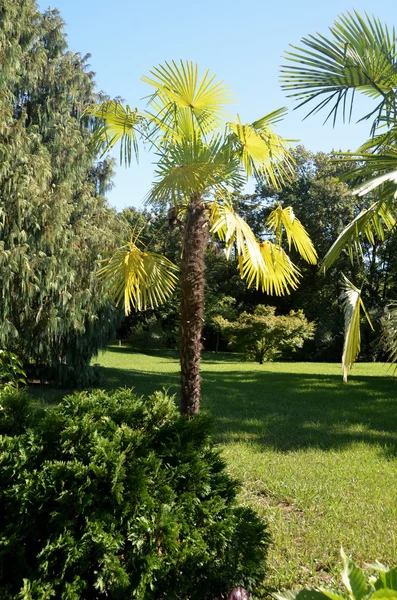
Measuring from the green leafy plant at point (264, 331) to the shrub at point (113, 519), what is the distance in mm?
17046

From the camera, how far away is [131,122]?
525 cm

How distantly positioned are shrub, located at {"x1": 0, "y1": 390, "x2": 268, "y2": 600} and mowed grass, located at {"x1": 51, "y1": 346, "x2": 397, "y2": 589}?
2.21 ft

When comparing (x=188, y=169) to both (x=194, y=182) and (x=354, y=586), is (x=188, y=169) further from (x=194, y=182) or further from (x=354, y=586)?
(x=354, y=586)

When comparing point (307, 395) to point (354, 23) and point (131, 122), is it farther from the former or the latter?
point (354, 23)

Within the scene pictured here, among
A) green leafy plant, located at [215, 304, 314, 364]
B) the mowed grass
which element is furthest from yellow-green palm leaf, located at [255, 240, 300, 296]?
green leafy plant, located at [215, 304, 314, 364]

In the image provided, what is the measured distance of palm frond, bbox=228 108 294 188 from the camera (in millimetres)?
4906

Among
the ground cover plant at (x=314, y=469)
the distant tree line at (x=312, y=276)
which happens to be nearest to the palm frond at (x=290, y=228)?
the ground cover plant at (x=314, y=469)

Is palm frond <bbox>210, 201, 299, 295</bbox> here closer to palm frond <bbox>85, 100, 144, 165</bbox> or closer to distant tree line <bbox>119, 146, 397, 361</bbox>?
palm frond <bbox>85, 100, 144, 165</bbox>

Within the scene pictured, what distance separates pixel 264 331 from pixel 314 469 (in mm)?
14546

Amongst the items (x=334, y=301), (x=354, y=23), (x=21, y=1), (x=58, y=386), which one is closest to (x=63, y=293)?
(x=58, y=386)

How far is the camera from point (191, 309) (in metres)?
4.61

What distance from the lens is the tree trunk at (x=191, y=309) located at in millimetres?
4605

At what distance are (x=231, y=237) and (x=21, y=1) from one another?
9722 mm

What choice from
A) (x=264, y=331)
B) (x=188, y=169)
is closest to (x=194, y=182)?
(x=188, y=169)
